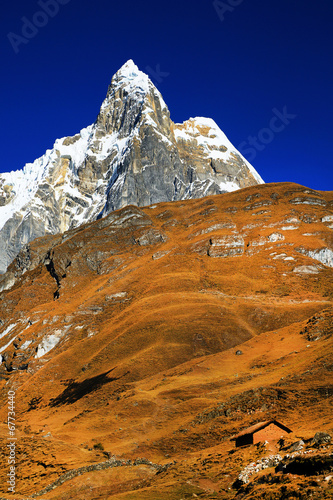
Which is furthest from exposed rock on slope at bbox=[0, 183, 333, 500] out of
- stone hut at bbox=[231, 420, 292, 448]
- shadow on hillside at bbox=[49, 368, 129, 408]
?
stone hut at bbox=[231, 420, 292, 448]

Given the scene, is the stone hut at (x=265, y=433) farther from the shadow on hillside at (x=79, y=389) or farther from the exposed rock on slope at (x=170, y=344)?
the shadow on hillside at (x=79, y=389)

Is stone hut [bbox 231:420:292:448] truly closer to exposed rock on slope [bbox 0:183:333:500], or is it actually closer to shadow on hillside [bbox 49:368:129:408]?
exposed rock on slope [bbox 0:183:333:500]

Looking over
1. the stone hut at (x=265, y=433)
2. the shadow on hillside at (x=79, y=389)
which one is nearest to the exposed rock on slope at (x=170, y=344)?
the shadow on hillside at (x=79, y=389)

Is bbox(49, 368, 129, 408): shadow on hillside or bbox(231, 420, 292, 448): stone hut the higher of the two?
bbox(49, 368, 129, 408): shadow on hillside

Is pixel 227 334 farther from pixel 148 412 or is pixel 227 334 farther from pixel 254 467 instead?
pixel 254 467

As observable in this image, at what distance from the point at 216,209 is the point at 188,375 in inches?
4225

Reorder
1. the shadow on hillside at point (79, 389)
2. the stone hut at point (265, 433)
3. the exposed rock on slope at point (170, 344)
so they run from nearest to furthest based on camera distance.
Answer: the stone hut at point (265, 433)
the exposed rock on slope at point (170, 344)
the shadow on hillside at point (79, 389)

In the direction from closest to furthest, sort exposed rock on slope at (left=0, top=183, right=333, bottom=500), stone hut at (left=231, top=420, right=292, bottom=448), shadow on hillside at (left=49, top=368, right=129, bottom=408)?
stone hut at (left=231, top=420, right=292, bottom=448), exposed rock on slope at (left=0, top=183, right=333, bottom=500), shadow on hillside at (left=49, top=368, right=129, bottom=408)

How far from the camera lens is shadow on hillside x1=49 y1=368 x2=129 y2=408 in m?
70.5

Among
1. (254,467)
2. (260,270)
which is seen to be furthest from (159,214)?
(254,467)

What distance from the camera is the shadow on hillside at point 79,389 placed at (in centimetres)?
7050

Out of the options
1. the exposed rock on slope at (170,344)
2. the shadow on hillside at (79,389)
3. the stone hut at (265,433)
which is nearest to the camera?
the stone hut at (265,433)

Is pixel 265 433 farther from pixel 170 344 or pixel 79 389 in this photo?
pixel 79 389

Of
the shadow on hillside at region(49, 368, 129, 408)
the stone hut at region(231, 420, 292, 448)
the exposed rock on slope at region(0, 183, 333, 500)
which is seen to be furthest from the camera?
the shadow on hillside at region(49, 368, 129, 408)
